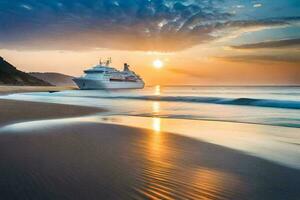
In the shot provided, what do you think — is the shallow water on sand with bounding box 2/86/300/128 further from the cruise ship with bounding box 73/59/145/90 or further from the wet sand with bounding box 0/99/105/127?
the cruise ship with bounding box 73/59/145/90

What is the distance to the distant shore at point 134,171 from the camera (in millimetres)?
4730

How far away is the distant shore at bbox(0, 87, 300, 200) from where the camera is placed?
4730 millimetres

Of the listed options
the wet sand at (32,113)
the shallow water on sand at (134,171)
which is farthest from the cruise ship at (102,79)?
the shallow water on sand at (134,171)

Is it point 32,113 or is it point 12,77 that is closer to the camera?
point 32,113

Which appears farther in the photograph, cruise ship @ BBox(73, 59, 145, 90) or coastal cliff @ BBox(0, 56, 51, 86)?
coastal cliff @ BBox(0, 56, 51, 86)

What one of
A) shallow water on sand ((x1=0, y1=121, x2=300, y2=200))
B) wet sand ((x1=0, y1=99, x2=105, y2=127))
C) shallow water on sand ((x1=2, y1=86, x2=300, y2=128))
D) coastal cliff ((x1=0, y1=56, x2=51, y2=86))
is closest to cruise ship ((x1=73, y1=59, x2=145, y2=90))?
shallow water on sand ((x1=2, y1=86, x2=300, y2=128))

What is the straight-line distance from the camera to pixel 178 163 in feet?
22.0

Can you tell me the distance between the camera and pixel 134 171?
19.6 ft

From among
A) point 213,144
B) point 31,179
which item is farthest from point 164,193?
point 213,144

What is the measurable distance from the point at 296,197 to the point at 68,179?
3372mm

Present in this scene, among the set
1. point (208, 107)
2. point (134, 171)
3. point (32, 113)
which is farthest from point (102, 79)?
point (134, 171)

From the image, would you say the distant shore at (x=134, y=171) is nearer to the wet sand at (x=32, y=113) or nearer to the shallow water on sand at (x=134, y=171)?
the shallow water on sand at (x=134, y=171)

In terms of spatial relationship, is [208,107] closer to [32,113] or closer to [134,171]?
[32,113]

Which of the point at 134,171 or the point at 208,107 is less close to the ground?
the point at 134,171
